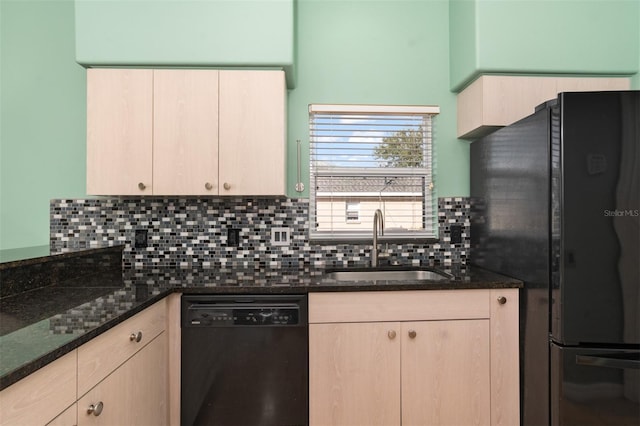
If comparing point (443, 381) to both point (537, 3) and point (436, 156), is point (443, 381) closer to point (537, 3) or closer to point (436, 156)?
point (436, 156)

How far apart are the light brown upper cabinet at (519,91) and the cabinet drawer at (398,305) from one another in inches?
39.7

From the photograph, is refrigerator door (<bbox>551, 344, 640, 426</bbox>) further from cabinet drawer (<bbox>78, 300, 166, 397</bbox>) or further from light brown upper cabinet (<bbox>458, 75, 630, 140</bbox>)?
cabinet drawer (<bbox>78, 300, 166, 397</bbox>)

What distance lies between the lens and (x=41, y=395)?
0.92m

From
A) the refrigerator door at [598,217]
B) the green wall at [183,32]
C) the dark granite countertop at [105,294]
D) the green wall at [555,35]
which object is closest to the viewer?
the dark granite countertop at [105,294]

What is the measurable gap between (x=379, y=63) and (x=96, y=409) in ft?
7.66

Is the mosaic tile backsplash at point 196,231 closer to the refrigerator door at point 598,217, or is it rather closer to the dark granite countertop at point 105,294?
the dark granite countertop at point 105,294

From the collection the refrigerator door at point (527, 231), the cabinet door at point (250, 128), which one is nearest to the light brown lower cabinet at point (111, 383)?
the cabinet door at point (250, 128)

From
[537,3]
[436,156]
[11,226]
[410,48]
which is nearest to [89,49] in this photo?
[11,226]

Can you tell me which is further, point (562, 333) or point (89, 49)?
point (89, 49)

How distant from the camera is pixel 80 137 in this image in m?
2.35

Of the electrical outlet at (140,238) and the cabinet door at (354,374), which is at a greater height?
the electrical outlet at (140,238)

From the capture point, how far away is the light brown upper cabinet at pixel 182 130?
6.58 feet

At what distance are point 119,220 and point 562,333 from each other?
2.47 m

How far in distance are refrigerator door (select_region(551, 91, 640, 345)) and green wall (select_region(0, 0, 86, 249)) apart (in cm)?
269
